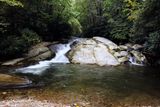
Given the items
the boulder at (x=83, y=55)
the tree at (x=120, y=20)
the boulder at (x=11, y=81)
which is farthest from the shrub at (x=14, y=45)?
the tree at (x=120, y=20)

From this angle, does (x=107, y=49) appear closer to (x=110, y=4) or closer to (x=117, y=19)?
(x=117, y=19)

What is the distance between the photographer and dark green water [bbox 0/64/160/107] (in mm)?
10422

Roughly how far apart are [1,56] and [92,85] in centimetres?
922

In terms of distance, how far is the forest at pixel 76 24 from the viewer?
18.4m

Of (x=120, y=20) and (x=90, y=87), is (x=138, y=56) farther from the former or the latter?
(x=90, y=87)

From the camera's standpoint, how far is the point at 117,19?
3122 cm

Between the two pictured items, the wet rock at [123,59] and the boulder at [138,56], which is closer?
the wet rock at [123,59]

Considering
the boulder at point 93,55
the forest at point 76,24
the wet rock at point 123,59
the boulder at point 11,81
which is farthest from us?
the wet rock at point 123,59

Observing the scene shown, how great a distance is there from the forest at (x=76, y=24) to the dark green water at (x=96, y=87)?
12.7 ft

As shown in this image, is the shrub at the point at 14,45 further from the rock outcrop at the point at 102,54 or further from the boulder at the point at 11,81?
the boulder at the point at 11,81

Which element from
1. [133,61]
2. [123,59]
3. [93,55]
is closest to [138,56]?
[133,61]

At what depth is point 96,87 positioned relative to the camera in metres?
12.5

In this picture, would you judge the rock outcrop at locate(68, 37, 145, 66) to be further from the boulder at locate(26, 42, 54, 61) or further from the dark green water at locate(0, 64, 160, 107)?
the dark green water at locate(0, 64, 160, 107)

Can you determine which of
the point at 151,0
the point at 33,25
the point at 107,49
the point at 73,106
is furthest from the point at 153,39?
the point at 33,25
